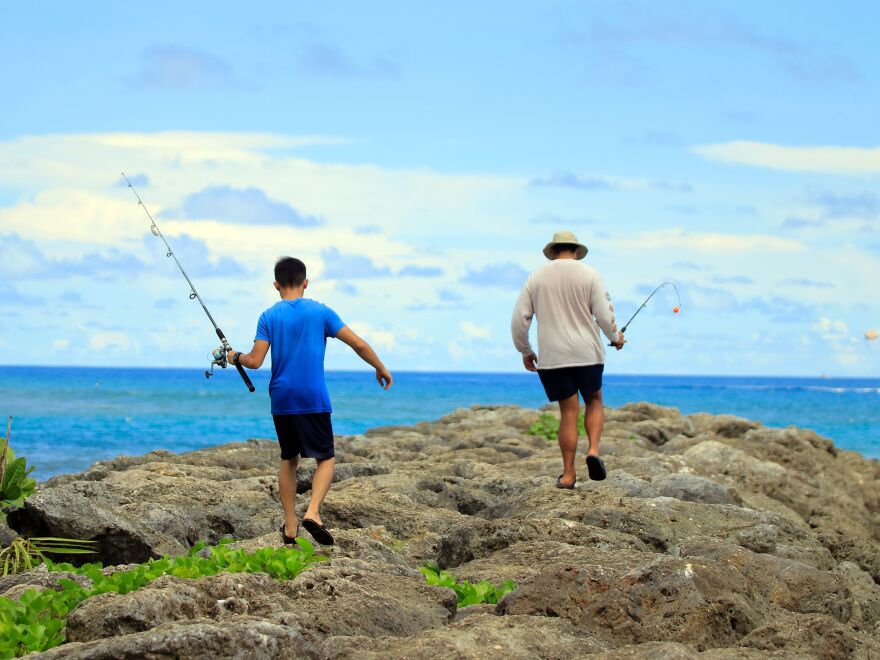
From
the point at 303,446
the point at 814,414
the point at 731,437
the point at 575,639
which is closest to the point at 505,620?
the point at 575,639

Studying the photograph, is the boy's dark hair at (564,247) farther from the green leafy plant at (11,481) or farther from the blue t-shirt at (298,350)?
the green leafy plant at (11,481)

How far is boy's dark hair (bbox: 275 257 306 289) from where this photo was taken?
6.64m

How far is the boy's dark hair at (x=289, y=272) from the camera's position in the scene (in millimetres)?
6641

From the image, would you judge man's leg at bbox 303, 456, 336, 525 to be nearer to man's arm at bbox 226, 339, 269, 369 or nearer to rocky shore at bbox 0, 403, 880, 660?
rocky shore at bbox 0, 403, 880, 660

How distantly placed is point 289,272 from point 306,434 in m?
0.92

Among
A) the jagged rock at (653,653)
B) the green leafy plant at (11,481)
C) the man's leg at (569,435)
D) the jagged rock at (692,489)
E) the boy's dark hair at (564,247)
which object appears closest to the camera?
the jagged rock at (653,653)

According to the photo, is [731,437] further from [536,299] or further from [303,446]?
[303,446]

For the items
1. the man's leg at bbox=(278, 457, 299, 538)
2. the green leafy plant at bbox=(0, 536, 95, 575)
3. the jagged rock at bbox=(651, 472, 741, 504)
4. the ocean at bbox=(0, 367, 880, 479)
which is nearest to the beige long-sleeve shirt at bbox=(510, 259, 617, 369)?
the jagged rock at bbox=(651, 472, 741, 504)

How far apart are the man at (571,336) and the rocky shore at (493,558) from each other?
0.46 m

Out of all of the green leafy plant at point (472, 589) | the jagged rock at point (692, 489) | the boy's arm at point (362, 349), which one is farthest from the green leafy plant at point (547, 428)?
the green leafy plant at point (472, 589)

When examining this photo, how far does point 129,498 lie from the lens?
8.01 m

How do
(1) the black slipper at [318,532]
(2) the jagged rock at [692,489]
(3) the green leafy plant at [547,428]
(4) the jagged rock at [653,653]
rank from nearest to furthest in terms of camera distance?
(4) the jagged rock at [653,653], (1) the black slipper at [318,532], (2) the jagged rock at [692,489], (3) the green leafy plant at [547,428]

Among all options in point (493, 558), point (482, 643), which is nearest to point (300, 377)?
point (493, 558)

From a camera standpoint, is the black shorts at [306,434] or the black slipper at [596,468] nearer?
the black shorts at [306,434]
